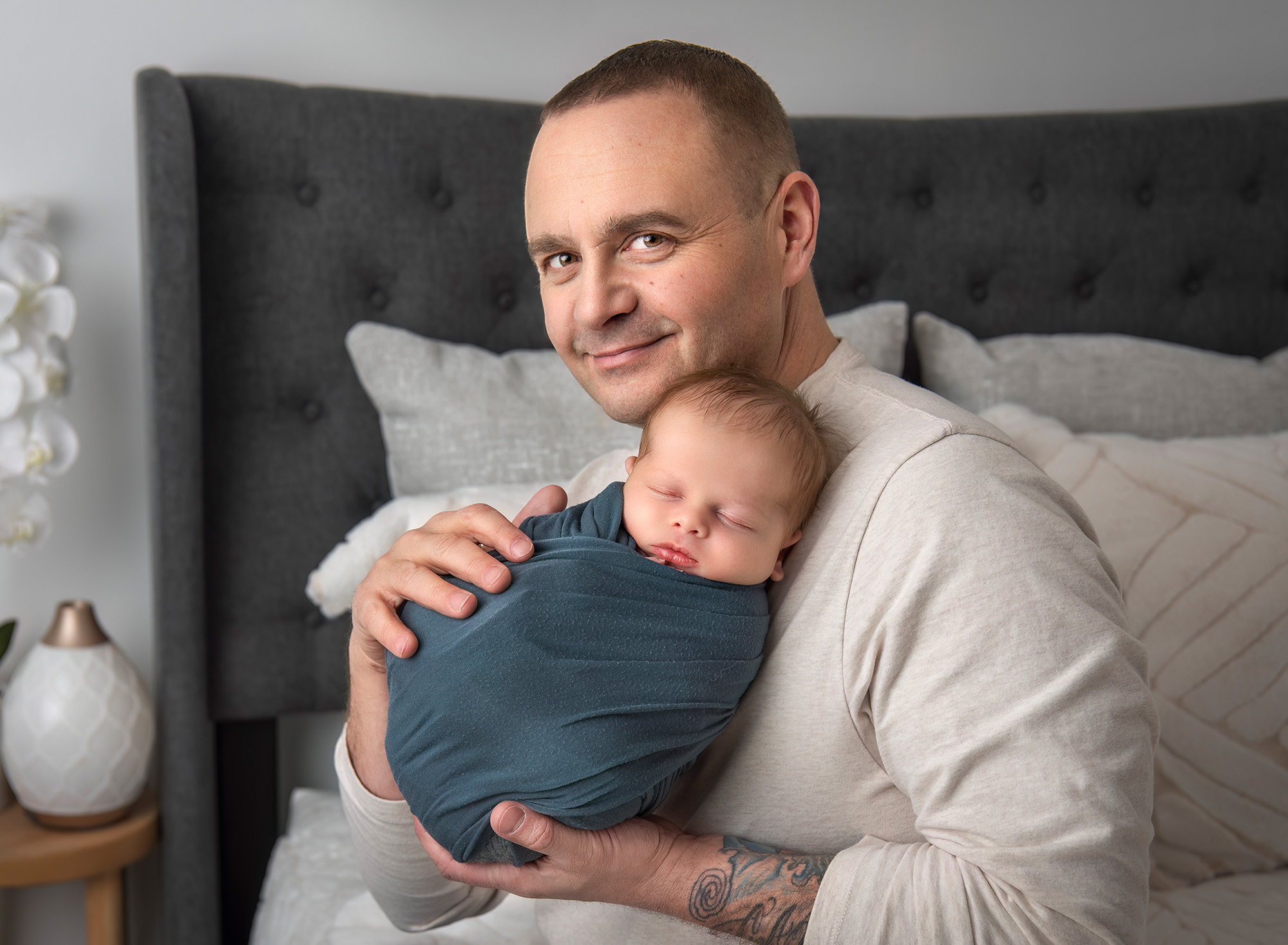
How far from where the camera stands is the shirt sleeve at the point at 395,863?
3.70 ft

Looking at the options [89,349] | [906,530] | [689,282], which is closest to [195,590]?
[89,349]

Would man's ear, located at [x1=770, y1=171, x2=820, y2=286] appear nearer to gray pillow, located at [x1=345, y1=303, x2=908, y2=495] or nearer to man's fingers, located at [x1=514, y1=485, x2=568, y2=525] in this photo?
man's fingers, located at [x1=514, y1=485, x2=568, y2=525]

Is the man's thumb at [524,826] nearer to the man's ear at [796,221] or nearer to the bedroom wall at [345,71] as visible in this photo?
the man's ear at [796,221]

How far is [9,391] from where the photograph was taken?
5.47ft

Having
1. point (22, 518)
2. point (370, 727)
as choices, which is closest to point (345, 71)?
point (22, 518)

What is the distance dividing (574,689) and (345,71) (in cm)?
167

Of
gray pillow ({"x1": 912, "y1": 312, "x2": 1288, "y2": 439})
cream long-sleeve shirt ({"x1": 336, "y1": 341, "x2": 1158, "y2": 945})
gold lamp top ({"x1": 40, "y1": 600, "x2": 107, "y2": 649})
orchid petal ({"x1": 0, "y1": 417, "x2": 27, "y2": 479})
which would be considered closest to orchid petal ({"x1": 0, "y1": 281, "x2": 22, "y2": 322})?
orchid petal ({"x1": 0, "y1": 417, "x2": 27, "y2": 479})

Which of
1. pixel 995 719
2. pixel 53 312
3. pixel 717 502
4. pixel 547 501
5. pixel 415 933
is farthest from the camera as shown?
pixel 53 312

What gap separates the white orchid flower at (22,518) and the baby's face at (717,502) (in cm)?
139

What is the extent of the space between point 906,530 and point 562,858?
0.42 m

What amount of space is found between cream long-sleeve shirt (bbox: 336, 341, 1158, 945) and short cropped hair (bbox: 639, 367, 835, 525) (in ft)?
0.12

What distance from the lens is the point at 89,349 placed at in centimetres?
196

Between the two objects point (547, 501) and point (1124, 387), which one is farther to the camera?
point (1124, 387)

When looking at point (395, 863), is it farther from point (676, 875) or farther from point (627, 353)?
point (627, 353)
